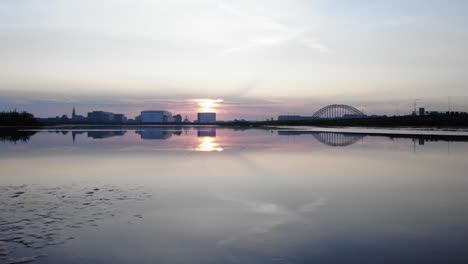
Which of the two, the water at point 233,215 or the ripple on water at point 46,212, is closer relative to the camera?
the water at point 233,215

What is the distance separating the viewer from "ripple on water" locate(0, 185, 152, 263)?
9.07 m

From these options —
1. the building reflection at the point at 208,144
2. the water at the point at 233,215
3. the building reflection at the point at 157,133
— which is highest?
the building reflection at the point at 157,133

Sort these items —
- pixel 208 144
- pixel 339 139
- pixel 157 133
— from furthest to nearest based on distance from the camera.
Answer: pixel 157 133
pixel 339 139
pixel 208 144

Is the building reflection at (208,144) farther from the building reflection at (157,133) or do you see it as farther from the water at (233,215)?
the water at (233,215)

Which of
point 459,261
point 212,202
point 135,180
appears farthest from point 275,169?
point 459,261

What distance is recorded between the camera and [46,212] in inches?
477

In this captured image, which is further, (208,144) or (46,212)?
(208,144)

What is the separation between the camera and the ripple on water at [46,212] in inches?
357

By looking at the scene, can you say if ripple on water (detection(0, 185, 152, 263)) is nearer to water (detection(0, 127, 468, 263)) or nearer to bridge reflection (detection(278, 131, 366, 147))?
water (detection(0, 127, 468, 263))

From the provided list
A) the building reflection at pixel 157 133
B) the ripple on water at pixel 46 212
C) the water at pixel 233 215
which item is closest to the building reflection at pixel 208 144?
the building reflection at pixel 157 133

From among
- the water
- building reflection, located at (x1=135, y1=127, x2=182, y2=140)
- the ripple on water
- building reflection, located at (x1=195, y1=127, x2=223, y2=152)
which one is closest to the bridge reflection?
building reflection, located at (x1=195, y1=127, x2=223, y2=152)

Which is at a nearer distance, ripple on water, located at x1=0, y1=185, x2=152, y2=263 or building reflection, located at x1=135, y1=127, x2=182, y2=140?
ripple on water, located at x1=0, y1=185, x2=152, y2=263

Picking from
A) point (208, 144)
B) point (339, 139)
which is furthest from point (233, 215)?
point (339, 139)

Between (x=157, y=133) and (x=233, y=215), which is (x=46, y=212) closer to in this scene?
(x=233, y=215)
